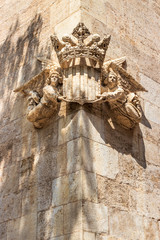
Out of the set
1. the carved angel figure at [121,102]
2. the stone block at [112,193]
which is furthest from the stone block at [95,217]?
the carved angel figure at [121,102]

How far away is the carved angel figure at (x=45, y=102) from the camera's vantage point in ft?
19.7

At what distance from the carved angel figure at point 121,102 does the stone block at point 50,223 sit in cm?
188

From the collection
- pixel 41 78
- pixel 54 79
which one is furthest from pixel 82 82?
pixel 41 78

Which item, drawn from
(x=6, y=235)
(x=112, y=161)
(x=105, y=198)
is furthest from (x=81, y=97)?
(x=6, y=235)

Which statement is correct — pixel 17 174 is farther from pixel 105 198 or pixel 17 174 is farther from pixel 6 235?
pixel 105 198

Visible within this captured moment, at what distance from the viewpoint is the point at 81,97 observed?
5762mm

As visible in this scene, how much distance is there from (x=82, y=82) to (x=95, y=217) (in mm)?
2077

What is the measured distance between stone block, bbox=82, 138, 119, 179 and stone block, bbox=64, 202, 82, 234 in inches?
22.3

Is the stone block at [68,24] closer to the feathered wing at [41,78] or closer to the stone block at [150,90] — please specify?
the feathered wing at [41,78]

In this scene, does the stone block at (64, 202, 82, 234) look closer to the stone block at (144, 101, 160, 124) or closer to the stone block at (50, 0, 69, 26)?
the stone block at (144, 101, 160, 124)

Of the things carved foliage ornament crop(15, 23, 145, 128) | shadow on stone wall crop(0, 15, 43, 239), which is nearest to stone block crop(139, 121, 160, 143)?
carved foliage ornament crop(15, 23, 145, 128)

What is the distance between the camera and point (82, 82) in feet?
19.4

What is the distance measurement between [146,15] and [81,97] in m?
3.69

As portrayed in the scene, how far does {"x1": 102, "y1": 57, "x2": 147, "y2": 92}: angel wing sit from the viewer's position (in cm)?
643
